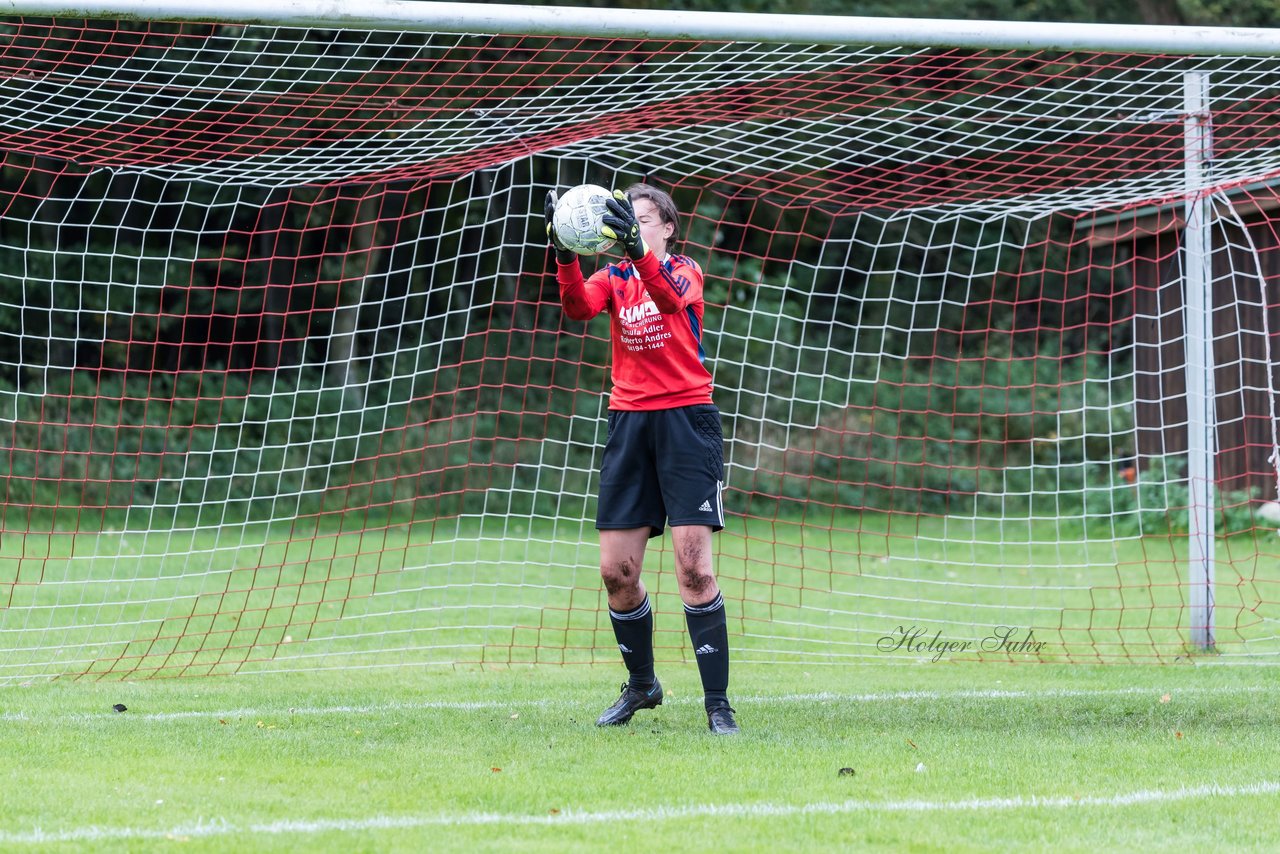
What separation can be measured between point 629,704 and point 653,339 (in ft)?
4.33

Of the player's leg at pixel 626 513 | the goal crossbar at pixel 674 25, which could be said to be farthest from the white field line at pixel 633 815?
the goal crossbar at pixel 674 25

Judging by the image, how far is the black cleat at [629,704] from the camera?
4.92 metres

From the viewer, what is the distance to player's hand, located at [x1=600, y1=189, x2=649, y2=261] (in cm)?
442

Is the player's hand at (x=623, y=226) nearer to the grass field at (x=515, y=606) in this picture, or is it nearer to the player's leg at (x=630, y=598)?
the player's leg at (x=630, y=598)

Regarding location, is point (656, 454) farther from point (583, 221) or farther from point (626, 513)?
point (583, 221)

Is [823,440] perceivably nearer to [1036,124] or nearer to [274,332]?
[1036,124]

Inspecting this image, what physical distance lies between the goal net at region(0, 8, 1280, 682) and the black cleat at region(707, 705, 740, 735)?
2.13m

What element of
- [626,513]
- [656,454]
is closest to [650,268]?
[656,454]

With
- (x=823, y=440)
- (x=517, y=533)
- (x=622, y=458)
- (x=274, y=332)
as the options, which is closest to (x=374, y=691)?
(x=622, y=458)

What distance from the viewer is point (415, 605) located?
28.6 ft

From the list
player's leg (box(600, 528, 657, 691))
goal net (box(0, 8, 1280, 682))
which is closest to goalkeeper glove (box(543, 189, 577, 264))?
goal net (box(0, 8, 1280, 682))

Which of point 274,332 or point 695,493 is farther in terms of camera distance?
point 274,332

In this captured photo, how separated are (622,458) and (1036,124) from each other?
1397 cm

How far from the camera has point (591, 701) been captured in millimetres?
5531
